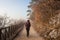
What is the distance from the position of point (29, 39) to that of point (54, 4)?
1.64 m

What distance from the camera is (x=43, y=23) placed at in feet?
28.1

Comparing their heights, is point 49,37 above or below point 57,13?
below

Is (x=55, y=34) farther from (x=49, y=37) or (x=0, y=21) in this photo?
(x=0, y=21)

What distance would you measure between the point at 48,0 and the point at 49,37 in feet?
5.66

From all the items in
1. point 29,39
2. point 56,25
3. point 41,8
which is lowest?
point 29,39

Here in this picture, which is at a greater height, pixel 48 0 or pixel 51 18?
pixel 48 0

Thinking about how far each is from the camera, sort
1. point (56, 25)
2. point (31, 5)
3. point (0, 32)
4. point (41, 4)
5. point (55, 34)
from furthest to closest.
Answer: point (31, 5), point (41, 4), point (56, 25), point (55, 34), point (0, 32)

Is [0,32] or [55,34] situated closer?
[0,32]

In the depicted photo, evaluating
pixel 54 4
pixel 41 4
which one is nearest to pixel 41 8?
pixel 41 4

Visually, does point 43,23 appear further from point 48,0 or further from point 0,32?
point 0,32

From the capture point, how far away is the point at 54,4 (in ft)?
26.1

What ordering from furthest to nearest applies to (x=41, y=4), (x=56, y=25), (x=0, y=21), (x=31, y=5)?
(x=0, y=21) → (x=31, y=5) → (x=41, y=4) → (x=56, y=25)

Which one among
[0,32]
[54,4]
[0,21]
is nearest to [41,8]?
[54,4]

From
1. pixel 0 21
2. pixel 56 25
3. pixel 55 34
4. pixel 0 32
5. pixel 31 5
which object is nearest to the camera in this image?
pixel 0 32
